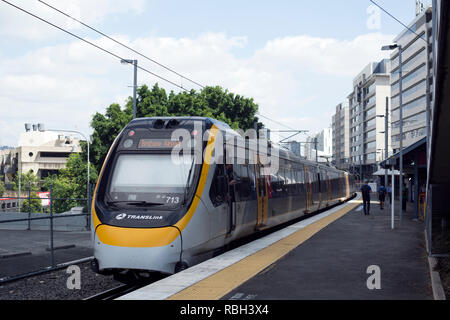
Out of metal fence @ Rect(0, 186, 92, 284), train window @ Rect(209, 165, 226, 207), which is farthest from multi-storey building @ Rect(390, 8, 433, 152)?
train window @ Rect(209, 165, 226, 207)

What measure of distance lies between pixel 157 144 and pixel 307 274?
152 inches

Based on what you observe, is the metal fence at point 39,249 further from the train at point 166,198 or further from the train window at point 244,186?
the train window at point 244,186

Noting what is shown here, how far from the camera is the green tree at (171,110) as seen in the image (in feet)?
139

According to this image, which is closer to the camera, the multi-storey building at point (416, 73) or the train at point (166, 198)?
the train at point (166, 198)

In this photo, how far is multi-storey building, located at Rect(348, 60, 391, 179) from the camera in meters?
101

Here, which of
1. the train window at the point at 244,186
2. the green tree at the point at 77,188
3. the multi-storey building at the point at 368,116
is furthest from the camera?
the multi-storey building at the point at 368,116

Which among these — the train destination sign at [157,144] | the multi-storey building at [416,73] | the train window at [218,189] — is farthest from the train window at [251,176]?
the multi-storey building at [416,73]

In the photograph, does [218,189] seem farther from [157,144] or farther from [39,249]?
[39,249]

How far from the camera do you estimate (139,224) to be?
28.9ft

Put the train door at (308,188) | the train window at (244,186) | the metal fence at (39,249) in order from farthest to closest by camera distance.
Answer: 1. the train door at (308,188)
2. the metal fence at (39,249)
3. the train window at (244,186)

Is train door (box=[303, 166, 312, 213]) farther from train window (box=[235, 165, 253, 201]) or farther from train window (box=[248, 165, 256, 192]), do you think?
train window (box=[235, 165, 253, 201])

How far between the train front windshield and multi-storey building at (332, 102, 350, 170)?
12087 cm
